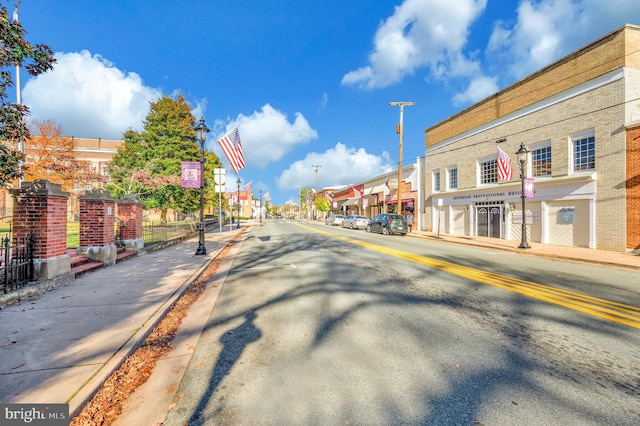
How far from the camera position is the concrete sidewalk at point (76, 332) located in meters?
2.85

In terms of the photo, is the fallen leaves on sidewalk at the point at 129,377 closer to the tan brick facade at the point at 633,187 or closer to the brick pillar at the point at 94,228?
the brick pillar at the point at 94,228

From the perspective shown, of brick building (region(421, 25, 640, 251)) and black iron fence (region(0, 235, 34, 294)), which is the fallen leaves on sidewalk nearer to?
black iron fence (region(0, 235, 34, 294))

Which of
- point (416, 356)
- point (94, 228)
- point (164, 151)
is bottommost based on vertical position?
point (416, 356)

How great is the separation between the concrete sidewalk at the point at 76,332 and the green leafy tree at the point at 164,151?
19980 mm

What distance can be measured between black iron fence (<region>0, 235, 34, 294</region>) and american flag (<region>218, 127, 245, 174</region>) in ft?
33.0

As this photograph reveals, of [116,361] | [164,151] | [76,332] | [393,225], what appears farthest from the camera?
[164,151]

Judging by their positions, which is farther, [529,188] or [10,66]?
[529,188]

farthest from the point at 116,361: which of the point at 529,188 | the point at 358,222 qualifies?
the point at 358,222

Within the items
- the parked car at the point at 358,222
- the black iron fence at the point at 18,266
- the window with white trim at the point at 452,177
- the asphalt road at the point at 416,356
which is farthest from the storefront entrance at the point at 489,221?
the black iron fence at the point at 18,266

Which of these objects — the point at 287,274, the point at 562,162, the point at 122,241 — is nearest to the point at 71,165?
the point at 122,241

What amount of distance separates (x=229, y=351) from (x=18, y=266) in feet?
17.5

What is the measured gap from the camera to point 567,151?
15.4 meters

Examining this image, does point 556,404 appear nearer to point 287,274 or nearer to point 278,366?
point 278,366

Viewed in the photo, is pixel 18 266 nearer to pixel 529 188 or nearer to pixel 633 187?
pixel 529 188
